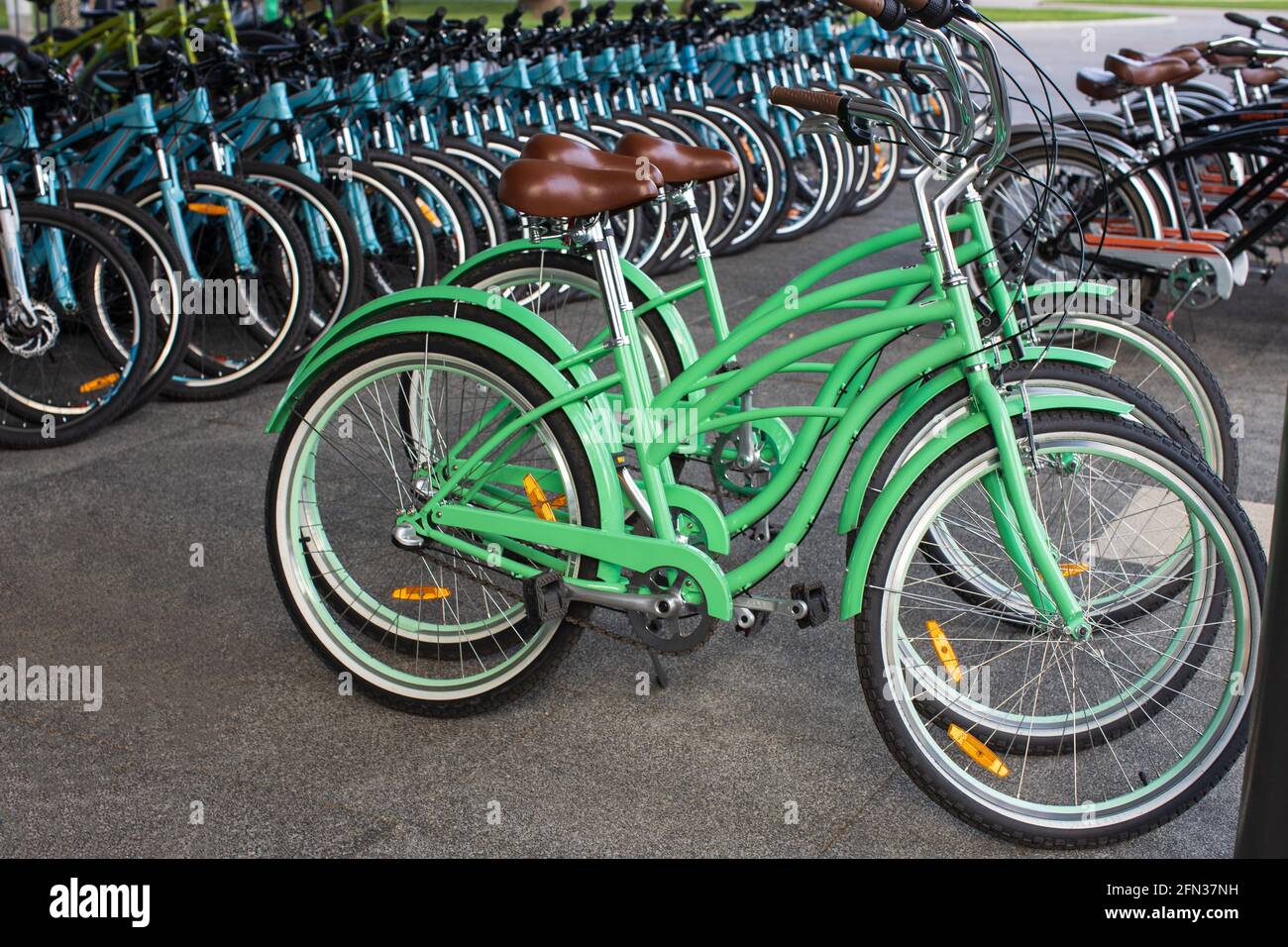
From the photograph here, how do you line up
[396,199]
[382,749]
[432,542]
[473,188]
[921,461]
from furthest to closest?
[473,188] → [396,199] → [432,542] → [382,749] → [921,461]

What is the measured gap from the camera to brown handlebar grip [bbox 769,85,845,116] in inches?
103

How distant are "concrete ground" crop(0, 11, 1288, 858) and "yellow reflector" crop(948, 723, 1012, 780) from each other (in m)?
0.13

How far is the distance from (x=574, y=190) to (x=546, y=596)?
2.65 ft

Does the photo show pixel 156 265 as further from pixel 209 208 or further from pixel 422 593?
pixel 422 593

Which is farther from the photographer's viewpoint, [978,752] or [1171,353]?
[1171,353]

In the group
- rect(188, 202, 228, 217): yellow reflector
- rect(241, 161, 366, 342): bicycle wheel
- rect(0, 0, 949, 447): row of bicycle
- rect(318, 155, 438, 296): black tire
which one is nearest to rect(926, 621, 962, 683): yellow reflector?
rect(0, 0, 949, 447): row of bicycle

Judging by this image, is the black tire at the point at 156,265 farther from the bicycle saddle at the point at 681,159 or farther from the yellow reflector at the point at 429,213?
the bicycle saddle at the point at 681,159

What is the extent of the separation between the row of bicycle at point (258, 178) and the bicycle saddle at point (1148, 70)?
4.39 ft

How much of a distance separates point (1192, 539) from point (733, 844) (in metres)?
1.02

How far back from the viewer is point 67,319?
15.4ft

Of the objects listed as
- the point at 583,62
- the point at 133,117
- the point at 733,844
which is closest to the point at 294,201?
the point at 133,117

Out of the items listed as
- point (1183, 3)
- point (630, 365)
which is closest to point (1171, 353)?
point (630, 365)

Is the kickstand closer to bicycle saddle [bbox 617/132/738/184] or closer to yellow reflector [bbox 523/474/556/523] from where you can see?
yellow reflector [bbox 523/474/556/523]
